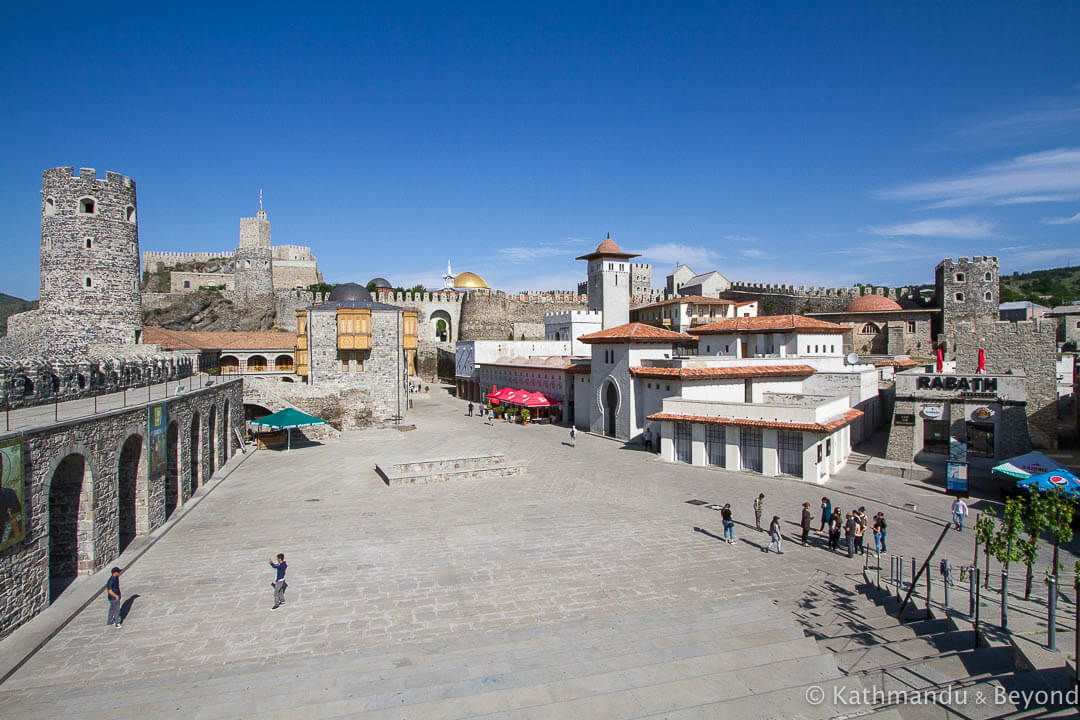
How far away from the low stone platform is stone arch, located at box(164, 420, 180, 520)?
5699 mm

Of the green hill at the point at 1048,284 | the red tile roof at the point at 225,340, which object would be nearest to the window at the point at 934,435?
the red tile roof at the point at 225,340

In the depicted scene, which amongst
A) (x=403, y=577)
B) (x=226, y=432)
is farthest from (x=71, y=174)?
(x=403, y=577)

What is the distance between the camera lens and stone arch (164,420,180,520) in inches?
602

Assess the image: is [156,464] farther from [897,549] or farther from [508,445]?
[897,549]

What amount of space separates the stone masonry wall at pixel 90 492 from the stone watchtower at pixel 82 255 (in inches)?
282

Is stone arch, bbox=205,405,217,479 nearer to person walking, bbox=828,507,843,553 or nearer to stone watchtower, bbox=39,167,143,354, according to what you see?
stone watchtower, bbox=39,167,143,354

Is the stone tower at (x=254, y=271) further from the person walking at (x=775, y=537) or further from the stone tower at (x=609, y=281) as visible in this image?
the person walking at (x=775, y=537)

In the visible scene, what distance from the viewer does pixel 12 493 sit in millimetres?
7875

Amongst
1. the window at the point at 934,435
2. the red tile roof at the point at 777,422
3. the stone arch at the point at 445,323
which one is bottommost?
the window at the point at 934,435

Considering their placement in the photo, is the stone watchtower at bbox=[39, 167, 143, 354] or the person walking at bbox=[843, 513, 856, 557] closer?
the person walking at bbox=[843, 513, 856, 557]

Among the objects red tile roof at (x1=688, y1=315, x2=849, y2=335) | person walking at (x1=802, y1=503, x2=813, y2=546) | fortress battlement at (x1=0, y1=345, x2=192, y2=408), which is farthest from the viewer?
red tile roof at (x1=688, y1=315, x2=849, y2=335)

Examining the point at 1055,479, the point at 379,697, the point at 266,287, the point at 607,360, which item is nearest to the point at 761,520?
the point at 1055,479

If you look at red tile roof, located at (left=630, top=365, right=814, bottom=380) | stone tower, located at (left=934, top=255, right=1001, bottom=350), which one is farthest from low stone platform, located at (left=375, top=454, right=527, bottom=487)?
stone tower, located at (left=934, top=255, right=1001, bottom=350)

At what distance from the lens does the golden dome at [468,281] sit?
69.5 meters
